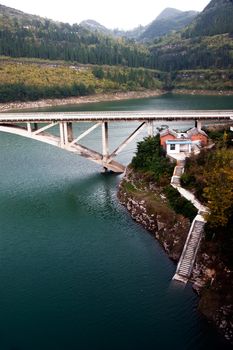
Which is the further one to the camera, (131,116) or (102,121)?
(102,121)

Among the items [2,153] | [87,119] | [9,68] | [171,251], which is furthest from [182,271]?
[9,68]

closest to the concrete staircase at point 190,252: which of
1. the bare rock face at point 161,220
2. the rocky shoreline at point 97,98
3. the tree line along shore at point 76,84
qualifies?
the bare rock face at point 161,220

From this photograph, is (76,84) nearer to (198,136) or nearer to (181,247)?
(198,136)

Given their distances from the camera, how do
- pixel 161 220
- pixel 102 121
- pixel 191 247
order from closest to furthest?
pixel 191 247 < pixel 161 220 < pixel 102 121

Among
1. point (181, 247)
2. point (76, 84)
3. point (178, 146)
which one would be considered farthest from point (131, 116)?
point (76, 84)

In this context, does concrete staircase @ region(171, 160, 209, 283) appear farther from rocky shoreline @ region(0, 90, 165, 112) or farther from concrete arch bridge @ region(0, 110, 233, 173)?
rocky shoreline @ region(0, 90, 165, 112)

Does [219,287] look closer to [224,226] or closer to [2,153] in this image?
[224,226]

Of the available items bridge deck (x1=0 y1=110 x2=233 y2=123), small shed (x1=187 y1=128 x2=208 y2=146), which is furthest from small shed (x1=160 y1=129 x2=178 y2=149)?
bridge deck (x1=0 y1=110 x2=233 y2=123)
